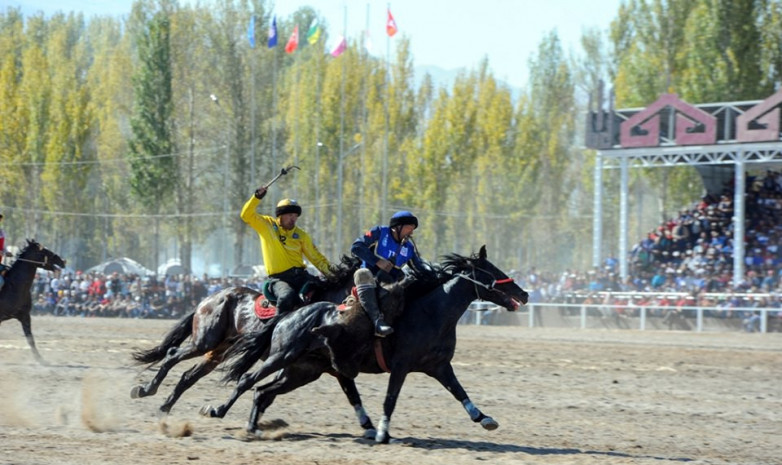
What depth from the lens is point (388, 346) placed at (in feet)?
30.7

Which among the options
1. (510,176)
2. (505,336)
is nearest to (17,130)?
(510,176)

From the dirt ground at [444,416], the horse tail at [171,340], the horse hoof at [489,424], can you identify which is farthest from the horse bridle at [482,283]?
the horse tail at [171,340]

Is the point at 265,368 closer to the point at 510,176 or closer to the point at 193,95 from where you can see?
the point at 510,176

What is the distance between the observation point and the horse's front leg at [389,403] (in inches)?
357

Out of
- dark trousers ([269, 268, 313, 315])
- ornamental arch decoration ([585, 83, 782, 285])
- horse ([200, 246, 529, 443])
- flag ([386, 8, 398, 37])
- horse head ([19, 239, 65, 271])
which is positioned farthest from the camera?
flag ([386, 8, 398, 37])

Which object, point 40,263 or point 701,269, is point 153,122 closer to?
point 701,269

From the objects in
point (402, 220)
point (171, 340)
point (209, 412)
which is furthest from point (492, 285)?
point (171, 340)

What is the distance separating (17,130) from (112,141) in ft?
36.4

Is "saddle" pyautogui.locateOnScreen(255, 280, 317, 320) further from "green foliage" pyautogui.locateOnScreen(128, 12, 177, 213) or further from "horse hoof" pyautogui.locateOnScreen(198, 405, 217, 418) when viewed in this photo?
"green foliage" pyautogui.locateOnScreen(128, 12, 177, 213)

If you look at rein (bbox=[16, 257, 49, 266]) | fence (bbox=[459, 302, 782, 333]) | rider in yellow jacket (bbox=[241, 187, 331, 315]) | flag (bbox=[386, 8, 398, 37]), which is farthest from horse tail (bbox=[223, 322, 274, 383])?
flag (bbox=[386, 8, 398, 37])

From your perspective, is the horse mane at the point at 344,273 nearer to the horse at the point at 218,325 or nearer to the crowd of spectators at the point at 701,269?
the horse at the point at 218,325

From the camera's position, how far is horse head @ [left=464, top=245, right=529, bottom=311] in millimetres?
9633

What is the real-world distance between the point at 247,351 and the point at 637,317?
63.8 feet

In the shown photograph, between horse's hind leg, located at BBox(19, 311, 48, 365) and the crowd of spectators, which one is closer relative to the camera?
horse's hind leg, located at BBox(19, 311, 48, 365)
